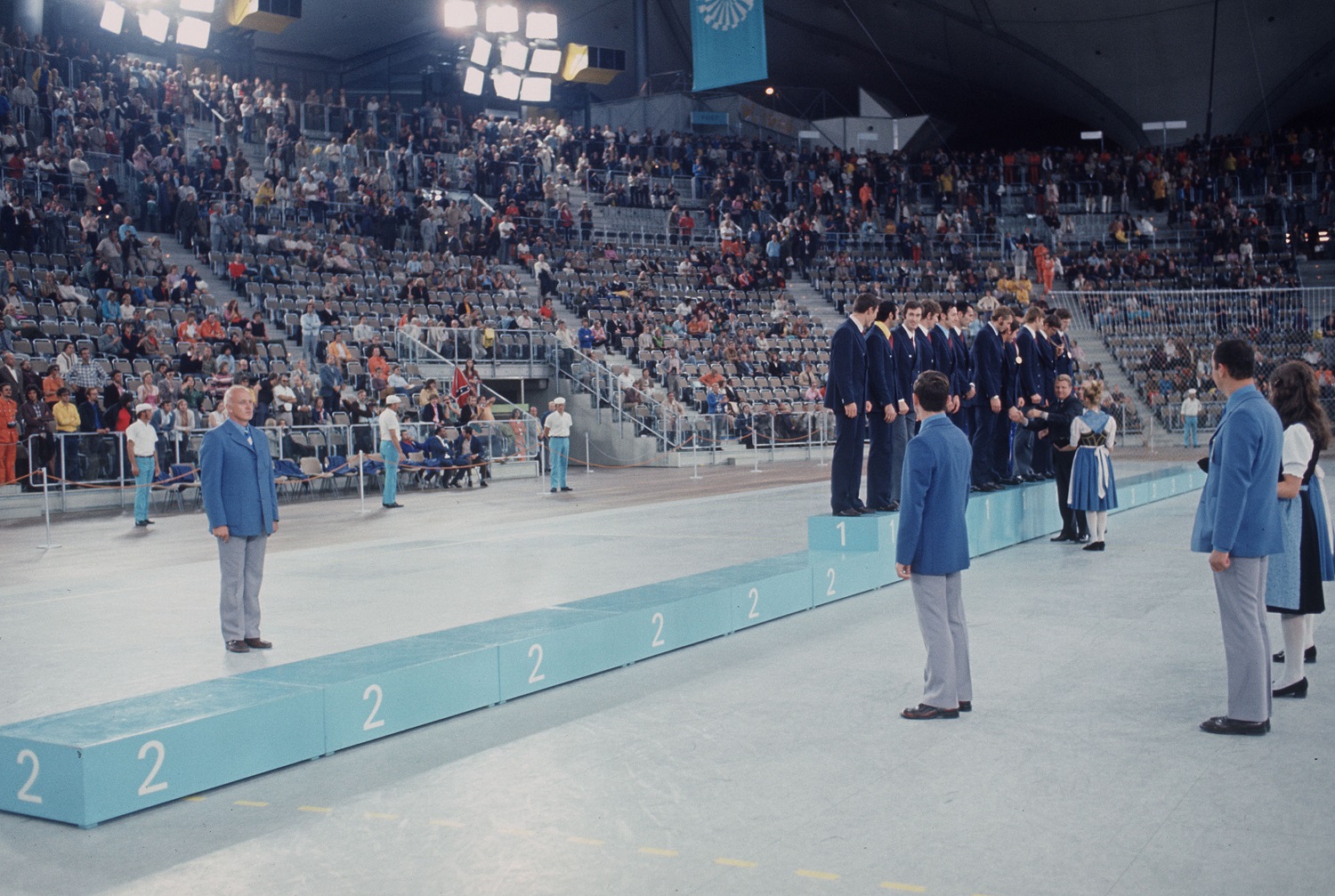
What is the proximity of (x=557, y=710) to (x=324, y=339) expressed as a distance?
16.5 m

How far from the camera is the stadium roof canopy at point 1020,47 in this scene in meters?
38.0

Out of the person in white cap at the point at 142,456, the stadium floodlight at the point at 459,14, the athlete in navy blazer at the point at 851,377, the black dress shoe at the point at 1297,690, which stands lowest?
the black dress shoe at the point at 1297,690

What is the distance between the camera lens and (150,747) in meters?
4.54

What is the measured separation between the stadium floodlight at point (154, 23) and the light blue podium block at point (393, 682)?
1145 inches

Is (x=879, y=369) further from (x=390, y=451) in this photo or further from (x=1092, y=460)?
(x=390, y=451)

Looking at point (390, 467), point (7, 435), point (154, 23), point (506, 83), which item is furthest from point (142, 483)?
point (506, 83)

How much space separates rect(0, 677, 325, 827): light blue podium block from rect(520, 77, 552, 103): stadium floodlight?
3472cm

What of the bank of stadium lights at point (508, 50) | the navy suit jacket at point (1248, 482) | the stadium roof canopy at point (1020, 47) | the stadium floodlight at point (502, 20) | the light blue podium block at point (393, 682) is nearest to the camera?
the navy suit jacket at point (1248, 482)

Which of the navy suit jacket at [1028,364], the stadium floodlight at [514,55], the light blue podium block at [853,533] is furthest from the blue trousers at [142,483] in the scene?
the stadium floodlight at [514,55]

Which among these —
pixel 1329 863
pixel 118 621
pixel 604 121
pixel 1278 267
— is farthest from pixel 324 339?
pixel 1278 267

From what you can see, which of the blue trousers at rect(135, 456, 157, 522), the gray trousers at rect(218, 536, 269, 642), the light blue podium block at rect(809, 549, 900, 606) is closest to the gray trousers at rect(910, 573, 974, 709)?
the light blue podium block at rect(809, 549, 900, 606)

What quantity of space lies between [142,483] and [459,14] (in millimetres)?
23326

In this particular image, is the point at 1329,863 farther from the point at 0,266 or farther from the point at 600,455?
the point at 600,455

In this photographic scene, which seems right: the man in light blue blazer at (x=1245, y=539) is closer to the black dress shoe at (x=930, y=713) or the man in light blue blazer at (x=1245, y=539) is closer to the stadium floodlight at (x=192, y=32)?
the black dress shoe at (x=930, y=713)
